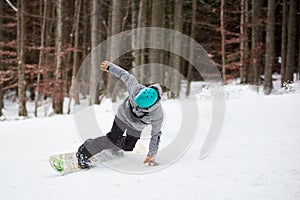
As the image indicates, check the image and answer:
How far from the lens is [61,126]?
27.8ft

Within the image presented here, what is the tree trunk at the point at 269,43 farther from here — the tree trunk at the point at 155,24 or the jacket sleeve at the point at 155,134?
the jacket sleeve at the point at 155,134

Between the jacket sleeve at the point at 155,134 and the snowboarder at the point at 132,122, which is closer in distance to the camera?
the snowboarder at the point at 132,122

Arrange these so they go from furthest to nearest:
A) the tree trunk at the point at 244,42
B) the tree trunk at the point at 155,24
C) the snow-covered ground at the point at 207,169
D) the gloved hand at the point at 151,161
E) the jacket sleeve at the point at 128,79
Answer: the tree trunk at the point at 244,42, the tree trunk at the point at 155,24, the jacket sleeve at the point at 128,79, the gloved hand at the point at 151,161, the snow-covered ground at the point at 207,169

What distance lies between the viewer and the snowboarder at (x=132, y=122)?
4.37m

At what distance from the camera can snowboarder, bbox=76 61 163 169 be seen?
437 cm

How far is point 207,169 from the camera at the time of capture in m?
4.10

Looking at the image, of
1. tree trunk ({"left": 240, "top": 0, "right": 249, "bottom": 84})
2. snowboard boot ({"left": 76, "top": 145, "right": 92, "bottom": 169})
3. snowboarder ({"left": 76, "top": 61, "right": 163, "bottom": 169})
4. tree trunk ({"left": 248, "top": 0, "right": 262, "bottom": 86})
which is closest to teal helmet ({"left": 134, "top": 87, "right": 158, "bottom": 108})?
snowboarder ({"left": 76, "top": 61, "right": 163, "bottom": 169})

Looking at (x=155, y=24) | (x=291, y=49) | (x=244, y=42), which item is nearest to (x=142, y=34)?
(x=155, y=24)

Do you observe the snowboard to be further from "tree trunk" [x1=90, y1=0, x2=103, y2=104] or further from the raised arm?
"tree trunk" [x1=90, y1=0, x2=103, y2=104]

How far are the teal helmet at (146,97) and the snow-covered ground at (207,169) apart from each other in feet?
A: 3.07

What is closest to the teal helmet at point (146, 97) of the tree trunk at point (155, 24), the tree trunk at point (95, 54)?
the tree trunk at point (155, 24)

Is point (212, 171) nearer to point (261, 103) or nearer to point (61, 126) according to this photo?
point (261, 103)

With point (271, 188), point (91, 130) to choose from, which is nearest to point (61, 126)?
point (91, 130)

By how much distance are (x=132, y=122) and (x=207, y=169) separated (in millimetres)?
1323
